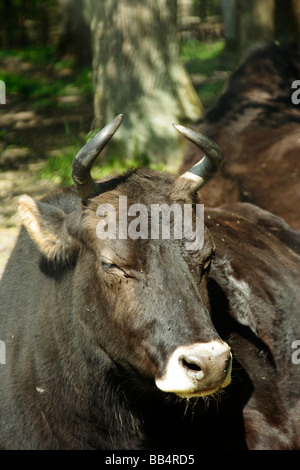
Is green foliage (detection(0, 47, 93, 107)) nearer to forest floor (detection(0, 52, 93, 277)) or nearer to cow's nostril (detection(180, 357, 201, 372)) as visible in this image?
forest floor (detection(0, 52, 93, 277))

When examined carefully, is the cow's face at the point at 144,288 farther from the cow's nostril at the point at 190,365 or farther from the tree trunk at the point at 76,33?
the tree trunk at the point at 76,33

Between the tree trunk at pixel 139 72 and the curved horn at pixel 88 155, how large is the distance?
202 inches

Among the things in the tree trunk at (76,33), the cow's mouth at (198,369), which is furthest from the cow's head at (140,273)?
the tree trunk at (76,33)

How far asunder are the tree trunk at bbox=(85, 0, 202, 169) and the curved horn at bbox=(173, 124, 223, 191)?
4.85m

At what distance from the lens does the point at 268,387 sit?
481cm

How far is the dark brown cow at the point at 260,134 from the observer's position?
7199 mm

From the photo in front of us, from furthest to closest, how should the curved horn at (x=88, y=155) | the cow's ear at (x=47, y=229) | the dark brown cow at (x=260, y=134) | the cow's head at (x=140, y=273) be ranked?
the dark brown cow at (x=260, y=134) < the cow's ear at (x=47, y=229) < the curved horn at (x=88, y=155) < the cow's head at (x=140, y=273)

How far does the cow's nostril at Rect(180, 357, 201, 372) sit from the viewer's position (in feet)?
10.8

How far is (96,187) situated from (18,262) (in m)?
1.19

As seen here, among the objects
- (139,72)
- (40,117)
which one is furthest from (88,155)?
(40,117)

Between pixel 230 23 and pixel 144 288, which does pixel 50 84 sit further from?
pixel 144 288

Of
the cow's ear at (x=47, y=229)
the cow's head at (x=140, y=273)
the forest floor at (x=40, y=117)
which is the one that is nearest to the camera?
the cow's head at (x=140, y=273)
